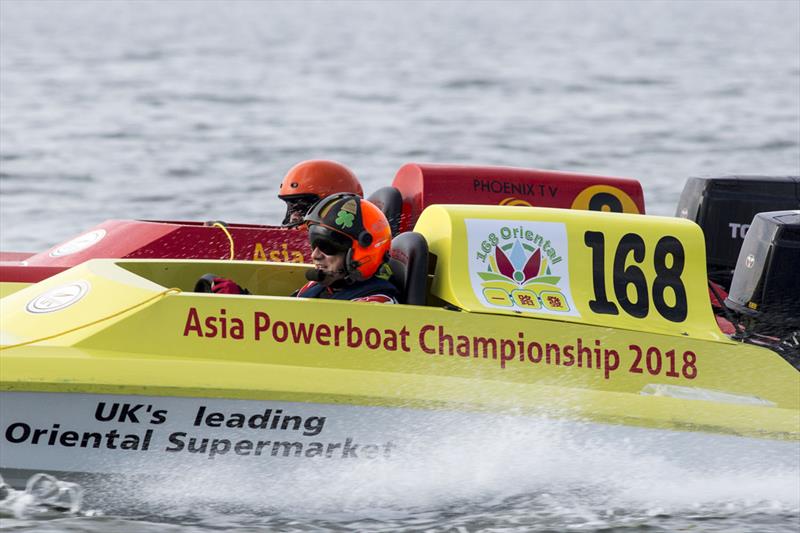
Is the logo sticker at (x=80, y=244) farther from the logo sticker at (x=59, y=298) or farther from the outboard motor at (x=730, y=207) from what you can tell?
the outboard motor at (x=730, y=207)

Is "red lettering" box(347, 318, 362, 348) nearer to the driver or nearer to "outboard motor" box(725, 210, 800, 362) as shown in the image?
the driver

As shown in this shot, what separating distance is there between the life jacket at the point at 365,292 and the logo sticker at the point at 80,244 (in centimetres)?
299

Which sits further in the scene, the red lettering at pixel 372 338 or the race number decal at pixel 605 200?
the race number decal at pixel 605 200

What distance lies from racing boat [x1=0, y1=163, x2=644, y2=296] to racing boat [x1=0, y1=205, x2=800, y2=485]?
1719 mm

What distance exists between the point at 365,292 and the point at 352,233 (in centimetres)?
29

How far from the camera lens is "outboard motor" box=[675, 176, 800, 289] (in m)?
8.57

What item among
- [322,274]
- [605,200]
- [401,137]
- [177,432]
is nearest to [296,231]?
[605,200]

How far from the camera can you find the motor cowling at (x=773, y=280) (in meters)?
7.02

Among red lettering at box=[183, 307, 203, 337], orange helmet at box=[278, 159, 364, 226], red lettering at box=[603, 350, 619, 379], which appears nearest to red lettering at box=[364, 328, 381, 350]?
red lettering at box=[183, 307, 203, 337]

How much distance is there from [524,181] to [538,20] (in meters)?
66.5

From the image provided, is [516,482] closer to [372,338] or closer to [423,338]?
[423,338]

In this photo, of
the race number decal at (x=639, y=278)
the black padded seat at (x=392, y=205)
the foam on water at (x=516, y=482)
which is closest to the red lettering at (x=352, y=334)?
the foam on water at (x=516, y=482)

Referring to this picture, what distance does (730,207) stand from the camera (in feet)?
28.1

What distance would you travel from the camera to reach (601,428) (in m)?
6.38
